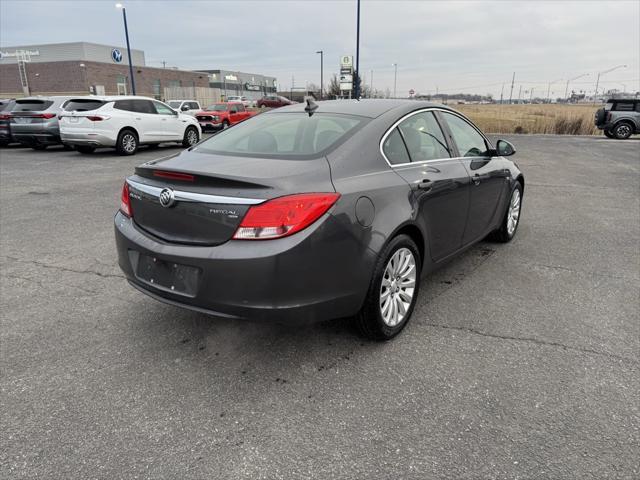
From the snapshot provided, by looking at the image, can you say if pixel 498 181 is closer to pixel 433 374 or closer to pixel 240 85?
pixel 433 374

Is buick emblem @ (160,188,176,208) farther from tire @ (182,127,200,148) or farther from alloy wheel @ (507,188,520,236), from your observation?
tire @ (182,127,200,148)

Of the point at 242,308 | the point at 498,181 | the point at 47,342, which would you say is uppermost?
the point at 498,181

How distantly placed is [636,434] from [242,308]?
6.84ft

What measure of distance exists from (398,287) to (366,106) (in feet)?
4.76

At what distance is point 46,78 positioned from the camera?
181 feet

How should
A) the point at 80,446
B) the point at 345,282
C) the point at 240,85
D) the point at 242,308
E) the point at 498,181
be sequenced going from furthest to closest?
the point at 240,85 < the point at 498,181 < the point at 345,282 < the point at 242,308 < the point at 80,446

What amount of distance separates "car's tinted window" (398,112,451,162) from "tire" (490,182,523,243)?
5.57 ft

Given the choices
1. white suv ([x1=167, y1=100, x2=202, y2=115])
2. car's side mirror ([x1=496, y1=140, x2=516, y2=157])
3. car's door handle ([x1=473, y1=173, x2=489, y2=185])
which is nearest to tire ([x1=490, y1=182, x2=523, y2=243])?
car's side mirror ([x1=496, y1=140, x2=516, y2=157])

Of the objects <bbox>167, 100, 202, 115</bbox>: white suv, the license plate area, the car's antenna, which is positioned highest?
the car's antenna

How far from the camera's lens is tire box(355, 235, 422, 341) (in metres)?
2.96

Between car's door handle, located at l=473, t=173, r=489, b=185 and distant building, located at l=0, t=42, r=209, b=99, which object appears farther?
distant building, located at l=0, t=42, r=209, b=99

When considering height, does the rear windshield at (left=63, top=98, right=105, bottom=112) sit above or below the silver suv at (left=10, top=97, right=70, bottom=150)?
above

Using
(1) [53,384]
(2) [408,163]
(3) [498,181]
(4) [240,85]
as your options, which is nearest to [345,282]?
(2) [408,163]

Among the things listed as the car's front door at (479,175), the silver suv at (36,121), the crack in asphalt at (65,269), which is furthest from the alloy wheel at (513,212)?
the silver suv at (36,121)
